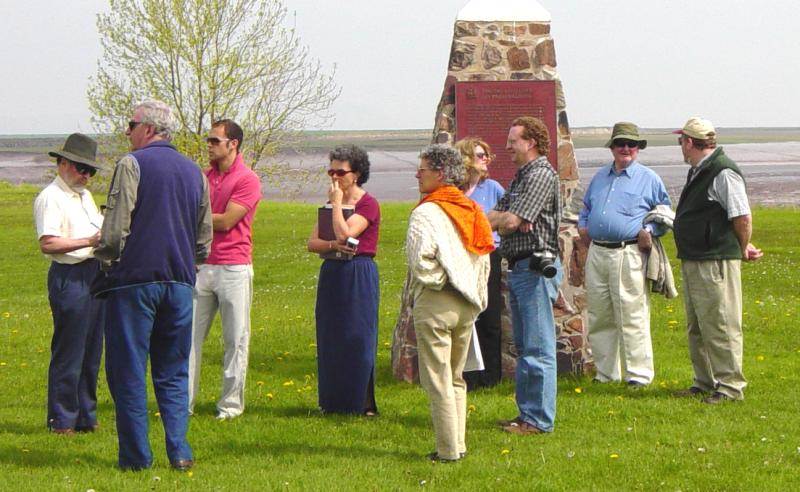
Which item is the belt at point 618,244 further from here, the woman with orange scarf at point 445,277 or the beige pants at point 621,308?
the woman with orange scarf at point 445,277

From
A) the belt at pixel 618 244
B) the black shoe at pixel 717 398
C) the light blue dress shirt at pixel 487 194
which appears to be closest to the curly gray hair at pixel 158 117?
the light blue dress shirt at pixel 487 194

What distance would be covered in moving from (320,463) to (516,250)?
Answer: 1941 millimetres

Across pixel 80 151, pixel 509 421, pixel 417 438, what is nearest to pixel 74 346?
pixel 80 151

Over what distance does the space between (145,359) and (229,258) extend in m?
1.57

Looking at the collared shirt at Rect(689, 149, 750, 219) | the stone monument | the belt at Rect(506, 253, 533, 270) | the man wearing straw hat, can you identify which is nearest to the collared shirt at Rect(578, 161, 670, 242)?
→ the stone monument

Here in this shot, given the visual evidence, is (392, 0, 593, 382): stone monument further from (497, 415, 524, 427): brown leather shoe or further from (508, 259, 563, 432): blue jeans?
(508, 259, 563, 432): blue jeans

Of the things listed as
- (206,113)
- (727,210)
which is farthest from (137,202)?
(206,113)

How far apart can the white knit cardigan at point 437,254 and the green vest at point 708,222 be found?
8.69 ft

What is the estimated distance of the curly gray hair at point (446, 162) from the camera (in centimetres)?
713

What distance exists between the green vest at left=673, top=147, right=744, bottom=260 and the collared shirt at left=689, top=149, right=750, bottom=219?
0.13 ft

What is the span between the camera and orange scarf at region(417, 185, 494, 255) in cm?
700

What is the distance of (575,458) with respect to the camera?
737 cm

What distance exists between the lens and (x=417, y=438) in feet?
26.4

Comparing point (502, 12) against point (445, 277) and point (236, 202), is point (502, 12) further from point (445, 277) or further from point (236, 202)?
point (445, 277)
